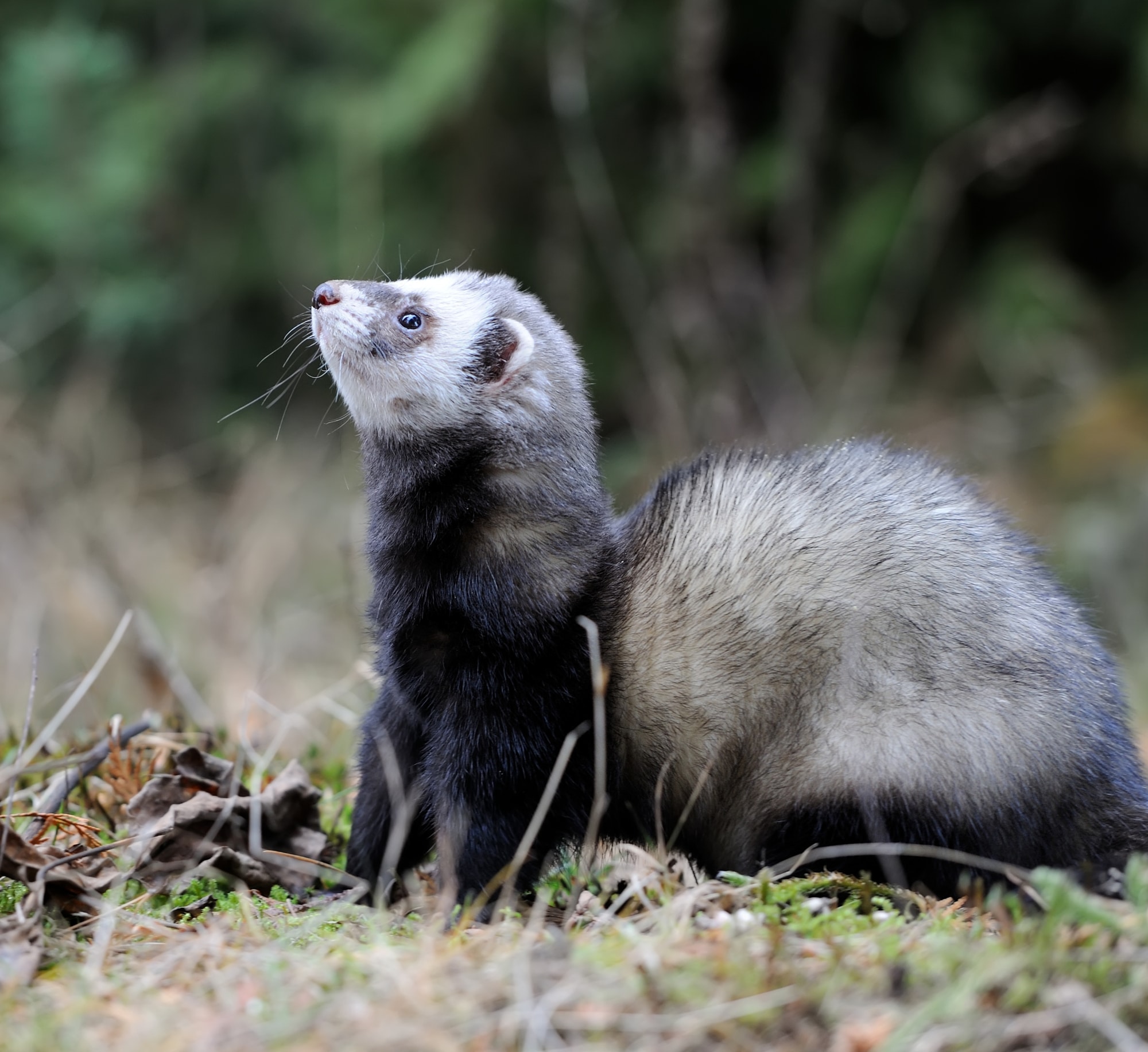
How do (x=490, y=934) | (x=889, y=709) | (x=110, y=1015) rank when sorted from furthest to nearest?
(x=889, y=709), (x=490, y=934), (x=110, y=1015)

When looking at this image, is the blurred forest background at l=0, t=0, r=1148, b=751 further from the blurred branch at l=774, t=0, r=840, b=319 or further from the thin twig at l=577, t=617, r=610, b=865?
the thin twig at l=577, t=617, r=610, b=865

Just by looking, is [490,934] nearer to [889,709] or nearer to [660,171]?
[889,709]

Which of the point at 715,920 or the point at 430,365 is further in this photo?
the point at 430,365

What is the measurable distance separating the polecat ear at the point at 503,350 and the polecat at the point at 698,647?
11mm

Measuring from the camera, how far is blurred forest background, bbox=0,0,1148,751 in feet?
25.0

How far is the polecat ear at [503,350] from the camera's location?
378 centimetres

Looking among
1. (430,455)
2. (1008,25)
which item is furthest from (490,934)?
(1008,25)

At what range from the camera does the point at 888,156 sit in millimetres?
8586

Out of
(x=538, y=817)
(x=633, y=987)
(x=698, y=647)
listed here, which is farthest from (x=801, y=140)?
(x=633, y=987)

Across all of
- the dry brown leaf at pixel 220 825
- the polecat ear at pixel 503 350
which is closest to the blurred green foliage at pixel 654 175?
the polecat ear at pixel 503 350

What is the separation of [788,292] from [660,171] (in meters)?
1.45

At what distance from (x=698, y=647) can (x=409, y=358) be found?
121 cm

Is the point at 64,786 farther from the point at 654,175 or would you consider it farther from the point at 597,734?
the point at 654,175

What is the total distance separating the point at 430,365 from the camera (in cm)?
378
